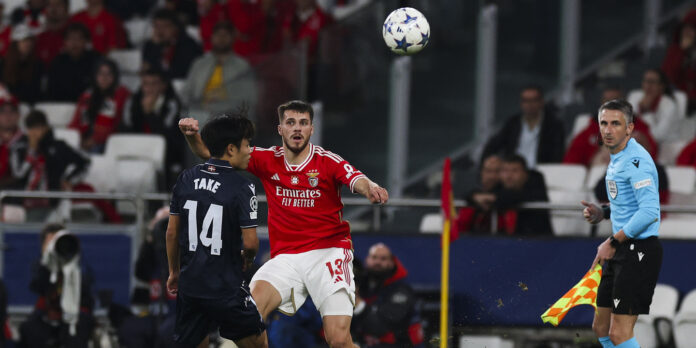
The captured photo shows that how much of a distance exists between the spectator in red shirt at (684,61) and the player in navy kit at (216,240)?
23.8 ft

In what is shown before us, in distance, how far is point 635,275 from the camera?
7.81 metres

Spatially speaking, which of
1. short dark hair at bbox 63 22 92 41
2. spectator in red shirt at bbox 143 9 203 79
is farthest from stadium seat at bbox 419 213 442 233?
short dark hair at bbox 63 22 92 41

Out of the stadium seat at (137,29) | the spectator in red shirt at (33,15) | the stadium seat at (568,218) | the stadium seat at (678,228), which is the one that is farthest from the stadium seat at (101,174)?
the stadium seat at (678,228)

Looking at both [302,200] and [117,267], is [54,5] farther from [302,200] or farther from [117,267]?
[302,200]

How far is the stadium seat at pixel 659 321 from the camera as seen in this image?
10.4 m

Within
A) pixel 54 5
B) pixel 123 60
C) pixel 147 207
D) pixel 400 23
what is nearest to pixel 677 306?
pixel 400 23

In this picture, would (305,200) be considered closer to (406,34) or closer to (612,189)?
(406,34)

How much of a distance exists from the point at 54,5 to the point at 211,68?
Result: 4.13 meters

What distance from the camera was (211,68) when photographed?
502 inches

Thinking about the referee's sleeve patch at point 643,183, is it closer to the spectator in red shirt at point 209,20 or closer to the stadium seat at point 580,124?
the stadium seat at point 580,124

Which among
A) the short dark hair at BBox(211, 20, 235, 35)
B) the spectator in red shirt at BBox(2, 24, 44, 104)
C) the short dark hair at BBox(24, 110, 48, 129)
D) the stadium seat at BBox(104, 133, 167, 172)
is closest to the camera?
the short dark hair at BBox(24, 110, 48, 129)

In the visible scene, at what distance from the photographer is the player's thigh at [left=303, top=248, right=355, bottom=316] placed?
26.3 ft

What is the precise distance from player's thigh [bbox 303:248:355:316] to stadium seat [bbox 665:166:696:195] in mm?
4904

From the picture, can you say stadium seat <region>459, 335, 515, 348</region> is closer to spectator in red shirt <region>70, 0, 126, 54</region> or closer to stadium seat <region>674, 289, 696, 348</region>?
stadium seat <region>674, 289, 696, 348</region>
